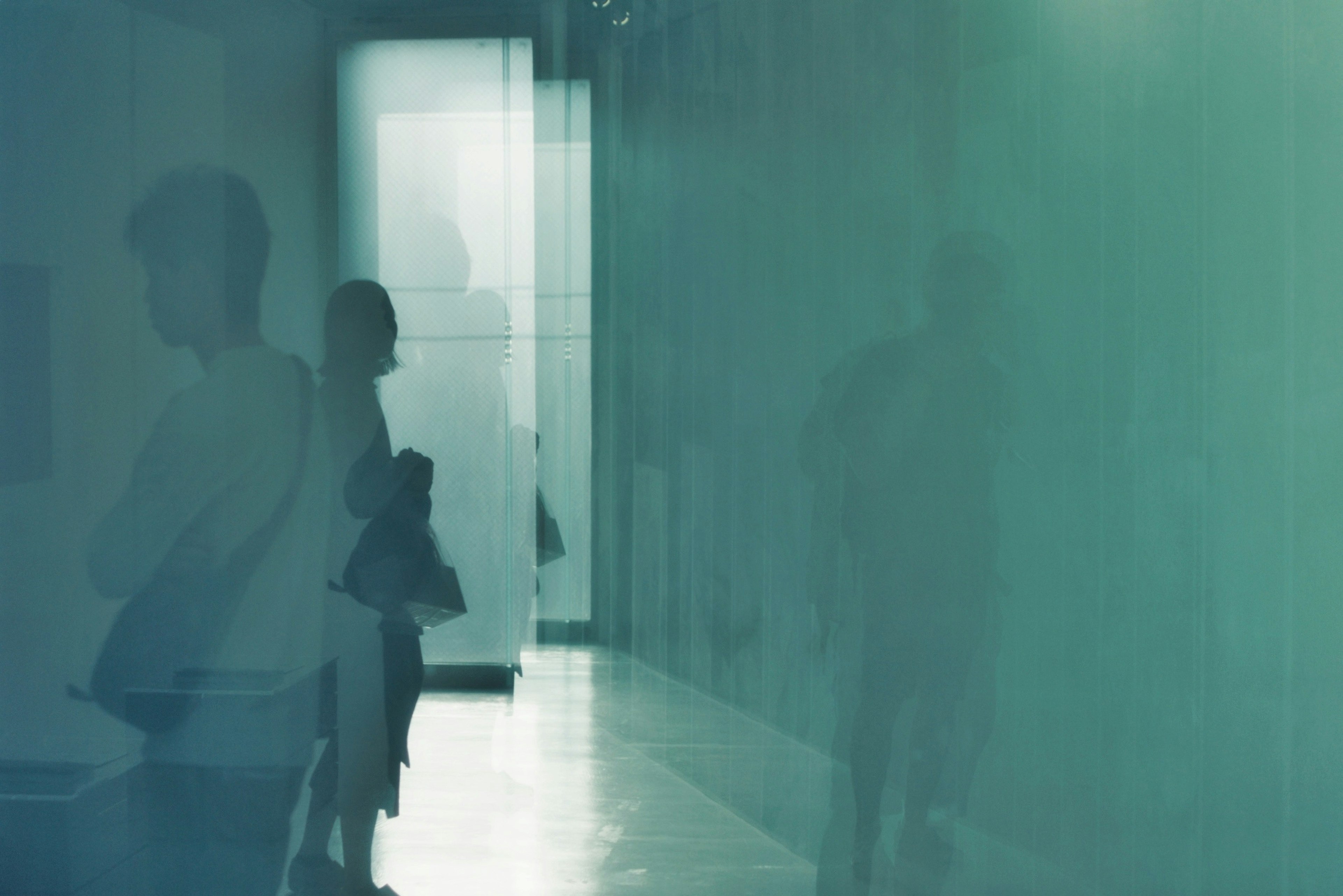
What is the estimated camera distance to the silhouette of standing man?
1.62 meters

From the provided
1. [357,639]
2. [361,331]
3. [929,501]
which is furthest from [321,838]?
[929,501]

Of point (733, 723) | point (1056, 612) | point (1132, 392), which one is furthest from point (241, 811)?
point (1132, 392)

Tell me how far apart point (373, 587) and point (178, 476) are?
18.6 inches

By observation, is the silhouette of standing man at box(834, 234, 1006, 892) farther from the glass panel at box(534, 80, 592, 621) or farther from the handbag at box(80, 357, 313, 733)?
the handbag at box(80, 357, 313, 733)

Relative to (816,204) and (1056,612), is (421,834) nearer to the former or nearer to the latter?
(1056,612)

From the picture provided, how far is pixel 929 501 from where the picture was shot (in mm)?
1632

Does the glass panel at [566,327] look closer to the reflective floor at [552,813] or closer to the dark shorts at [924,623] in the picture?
the reflective floor at [552,813]

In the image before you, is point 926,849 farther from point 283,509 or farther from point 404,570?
point 283,509

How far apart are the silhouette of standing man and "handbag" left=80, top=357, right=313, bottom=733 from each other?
1.09 metres

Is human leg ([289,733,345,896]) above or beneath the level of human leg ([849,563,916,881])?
beneath

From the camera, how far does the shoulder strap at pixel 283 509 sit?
1782mm

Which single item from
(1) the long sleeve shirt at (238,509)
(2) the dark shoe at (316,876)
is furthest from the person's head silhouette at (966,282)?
(2) the dark shoe at (316,876)

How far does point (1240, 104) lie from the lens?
1.59 meters

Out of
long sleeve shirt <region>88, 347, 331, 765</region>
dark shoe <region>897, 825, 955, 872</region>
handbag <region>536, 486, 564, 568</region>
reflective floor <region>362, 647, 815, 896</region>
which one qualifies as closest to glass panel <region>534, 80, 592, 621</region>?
handbag <region>536, 486, 564, 568</region>
